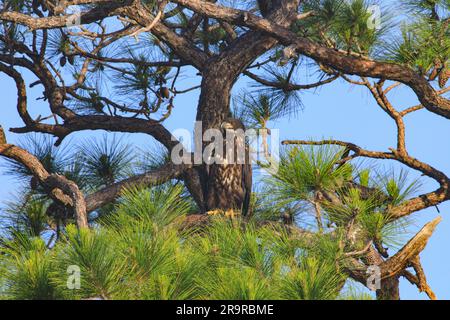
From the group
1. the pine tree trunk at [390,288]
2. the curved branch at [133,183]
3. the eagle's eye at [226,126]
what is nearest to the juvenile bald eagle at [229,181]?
the eagle's eye at [226,126]

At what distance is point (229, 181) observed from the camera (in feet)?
21.2

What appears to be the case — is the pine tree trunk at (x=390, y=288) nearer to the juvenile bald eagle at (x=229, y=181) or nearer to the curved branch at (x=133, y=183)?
the juvenile bald eagle at (x=229, y=181)

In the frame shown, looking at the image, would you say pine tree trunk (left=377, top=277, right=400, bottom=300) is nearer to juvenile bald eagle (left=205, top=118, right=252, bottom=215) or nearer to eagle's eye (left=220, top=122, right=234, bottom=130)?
juvenile bald eagle (left=205, top=118, right=252, bottom=215)

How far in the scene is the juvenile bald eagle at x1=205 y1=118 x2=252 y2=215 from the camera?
6418 millimetres

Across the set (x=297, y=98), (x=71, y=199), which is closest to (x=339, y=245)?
(x=71, y=199)

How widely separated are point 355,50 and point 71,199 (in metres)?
1.87

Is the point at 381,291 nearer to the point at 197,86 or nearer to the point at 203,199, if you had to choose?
the point at 203,199

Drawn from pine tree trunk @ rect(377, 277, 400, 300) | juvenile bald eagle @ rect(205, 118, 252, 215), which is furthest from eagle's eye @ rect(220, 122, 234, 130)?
pine tree trunk @ rect(377, 277, 400, 300)

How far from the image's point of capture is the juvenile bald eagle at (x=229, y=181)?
6418 mm

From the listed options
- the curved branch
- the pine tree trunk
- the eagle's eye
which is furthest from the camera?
the eagle's eye

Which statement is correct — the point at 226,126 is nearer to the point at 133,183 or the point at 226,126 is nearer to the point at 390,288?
the point at 133,183

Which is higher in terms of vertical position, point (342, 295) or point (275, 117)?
point (275, 117)
